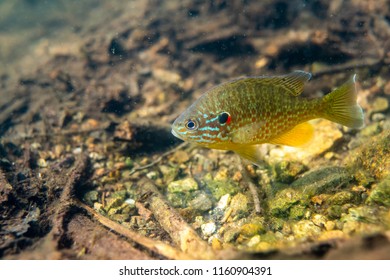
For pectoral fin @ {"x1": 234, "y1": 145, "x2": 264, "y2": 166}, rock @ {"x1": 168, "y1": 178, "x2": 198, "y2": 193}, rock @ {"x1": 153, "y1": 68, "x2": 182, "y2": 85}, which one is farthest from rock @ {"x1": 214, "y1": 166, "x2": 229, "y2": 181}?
rock @ {"x1": 153, "y1": 68, "x2": 182, "y2": 85}

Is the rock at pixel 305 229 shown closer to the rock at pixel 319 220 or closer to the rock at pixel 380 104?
the rock at pixel 319 220

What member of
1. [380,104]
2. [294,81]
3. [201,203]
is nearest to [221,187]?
[201,203]

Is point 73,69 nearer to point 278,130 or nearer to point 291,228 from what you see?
point 278,130

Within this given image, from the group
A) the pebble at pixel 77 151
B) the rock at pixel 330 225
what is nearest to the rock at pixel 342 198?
the rock at pixel 330 225

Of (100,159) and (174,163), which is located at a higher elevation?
(100,159)

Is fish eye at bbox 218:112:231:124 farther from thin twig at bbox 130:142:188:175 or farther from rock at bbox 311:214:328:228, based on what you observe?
thin twig at bbox 130:142:188:175

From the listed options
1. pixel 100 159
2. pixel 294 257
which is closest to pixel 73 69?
pixel 100 159
